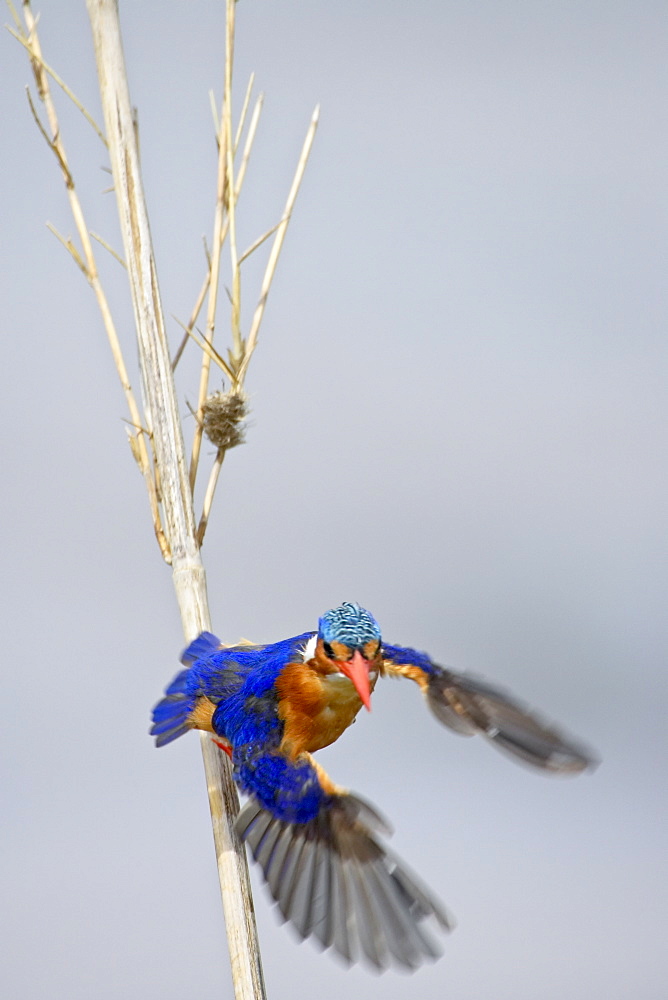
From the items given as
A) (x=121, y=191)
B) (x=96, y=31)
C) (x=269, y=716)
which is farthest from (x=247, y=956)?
(x=96, y=31)

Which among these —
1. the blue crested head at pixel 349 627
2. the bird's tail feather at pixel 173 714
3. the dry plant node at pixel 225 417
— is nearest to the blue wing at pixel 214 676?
the bird's tail feather at pixel 173 714

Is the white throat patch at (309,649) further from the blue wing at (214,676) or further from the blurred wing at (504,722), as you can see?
the blurred wing at (504,722)

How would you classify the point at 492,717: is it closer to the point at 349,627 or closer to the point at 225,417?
the point at 349,627

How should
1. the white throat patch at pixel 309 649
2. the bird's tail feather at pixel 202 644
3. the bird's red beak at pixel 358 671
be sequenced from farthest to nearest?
the bird's tail feather at pixel 202 644
the white throat patch at pixel 309 649
the bird's red beak at pixel 358 671

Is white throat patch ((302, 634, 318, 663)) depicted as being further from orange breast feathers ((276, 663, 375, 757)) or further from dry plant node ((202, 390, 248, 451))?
dry plant node ((202, 390, 248, 451))

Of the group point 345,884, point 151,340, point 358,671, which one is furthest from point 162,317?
point 345,884

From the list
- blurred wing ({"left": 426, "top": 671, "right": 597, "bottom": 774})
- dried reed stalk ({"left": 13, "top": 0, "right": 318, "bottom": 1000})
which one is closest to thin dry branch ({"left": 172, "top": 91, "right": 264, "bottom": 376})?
dried reed stalk ({"left": 13, "top": 0, "right": 318, "bottom": 1000})
